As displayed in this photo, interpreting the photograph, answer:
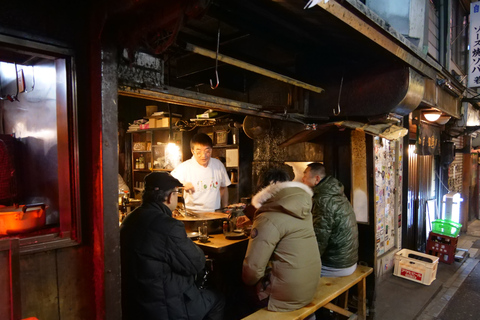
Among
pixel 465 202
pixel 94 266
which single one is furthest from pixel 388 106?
pixel 465 202

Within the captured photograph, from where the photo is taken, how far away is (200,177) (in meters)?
6.54

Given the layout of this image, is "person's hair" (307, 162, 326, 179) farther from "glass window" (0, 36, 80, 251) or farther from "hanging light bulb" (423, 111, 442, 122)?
"hanging light bulb" (423, 111, 442, 122)

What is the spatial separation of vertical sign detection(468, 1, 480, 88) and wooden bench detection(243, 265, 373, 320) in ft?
24.8

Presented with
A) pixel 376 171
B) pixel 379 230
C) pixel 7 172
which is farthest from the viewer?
pixel 379 230

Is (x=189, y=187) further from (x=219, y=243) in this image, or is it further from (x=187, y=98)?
(x=187, y=98)

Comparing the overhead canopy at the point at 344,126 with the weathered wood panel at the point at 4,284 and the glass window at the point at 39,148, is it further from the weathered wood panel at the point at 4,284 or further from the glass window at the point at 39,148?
the weathered wood panel at the point at 4,284

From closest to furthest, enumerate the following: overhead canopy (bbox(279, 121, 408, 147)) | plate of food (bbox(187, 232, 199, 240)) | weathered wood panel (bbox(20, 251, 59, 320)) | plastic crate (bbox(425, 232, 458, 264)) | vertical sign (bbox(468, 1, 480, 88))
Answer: weathered wood panel (bbox(20, 251, 59, 320)), plate of food (bbox(187, 232, 199, 240)), overhead canopy (bbox(279, 121, 408, 147)), plastic crate (bbox(425, 232, 458, 264)), vertical sign (bbox(468, 1, 480, 88))

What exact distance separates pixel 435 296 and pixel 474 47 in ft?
24.5

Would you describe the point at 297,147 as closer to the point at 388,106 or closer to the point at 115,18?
the point at 388,106

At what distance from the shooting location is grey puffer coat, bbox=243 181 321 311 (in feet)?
11.8

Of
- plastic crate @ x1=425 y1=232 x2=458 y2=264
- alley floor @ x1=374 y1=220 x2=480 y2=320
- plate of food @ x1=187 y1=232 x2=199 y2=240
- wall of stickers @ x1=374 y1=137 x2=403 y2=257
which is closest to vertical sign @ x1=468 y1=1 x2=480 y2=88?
wall of stickers @ x1=374 y1=137 x2=403 y2=257

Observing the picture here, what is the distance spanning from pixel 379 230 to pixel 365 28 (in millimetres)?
4584

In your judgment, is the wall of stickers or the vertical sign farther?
the vertical sign

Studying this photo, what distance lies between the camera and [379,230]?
6.73 meters
